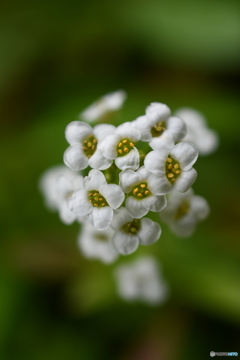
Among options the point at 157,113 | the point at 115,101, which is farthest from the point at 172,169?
the point at 115,101

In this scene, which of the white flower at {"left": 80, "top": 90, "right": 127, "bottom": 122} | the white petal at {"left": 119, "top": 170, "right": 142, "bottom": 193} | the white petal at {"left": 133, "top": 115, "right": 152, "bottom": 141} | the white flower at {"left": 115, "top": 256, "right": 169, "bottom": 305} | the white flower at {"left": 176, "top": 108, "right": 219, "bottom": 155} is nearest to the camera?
the white petal at {"left": 119, "top": 170, "right": 142, "bottom": 193}

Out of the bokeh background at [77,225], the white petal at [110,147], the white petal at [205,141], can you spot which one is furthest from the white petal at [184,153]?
the bokeh background at [77,225]

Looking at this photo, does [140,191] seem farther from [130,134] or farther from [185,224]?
[185,224]

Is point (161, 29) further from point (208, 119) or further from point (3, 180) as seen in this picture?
point (3, 180)

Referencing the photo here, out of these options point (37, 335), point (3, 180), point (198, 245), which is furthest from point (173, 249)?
point (3, 180)

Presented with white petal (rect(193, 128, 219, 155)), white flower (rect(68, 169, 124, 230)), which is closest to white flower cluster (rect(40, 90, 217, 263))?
white flower (rect(68, 169, 124, 230))

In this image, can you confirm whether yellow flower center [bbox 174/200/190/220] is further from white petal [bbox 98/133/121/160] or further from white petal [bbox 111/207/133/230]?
white petal [bbox 98/133/121/160]
